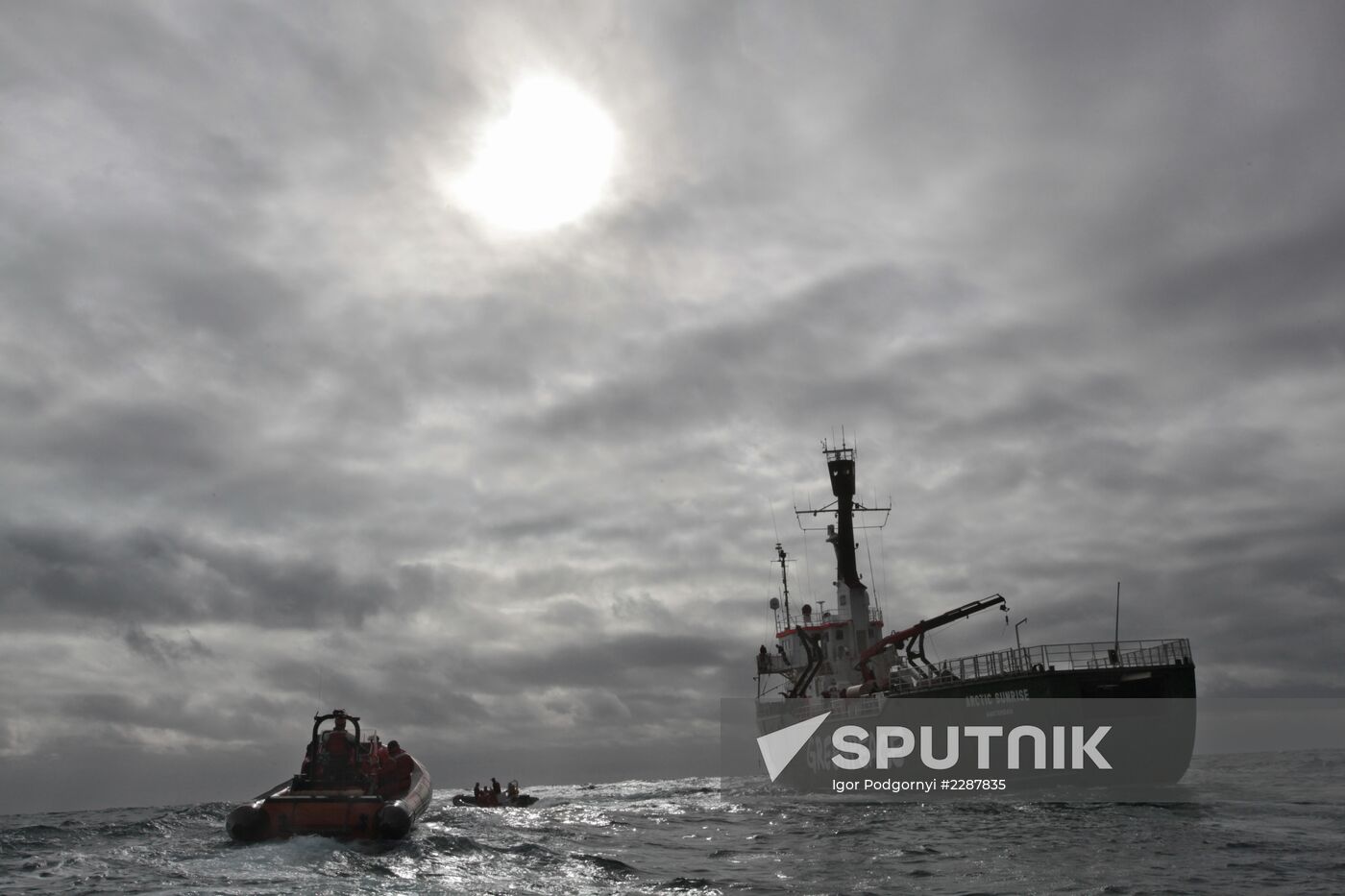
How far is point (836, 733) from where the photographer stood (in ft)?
161

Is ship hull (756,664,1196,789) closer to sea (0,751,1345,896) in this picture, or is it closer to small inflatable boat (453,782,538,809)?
sea (0,751,1345,896)

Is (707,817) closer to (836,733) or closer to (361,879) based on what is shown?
(836,733)

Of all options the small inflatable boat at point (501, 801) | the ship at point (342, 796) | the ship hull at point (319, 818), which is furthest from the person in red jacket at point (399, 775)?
the small inflatable boat at point (501, 801)

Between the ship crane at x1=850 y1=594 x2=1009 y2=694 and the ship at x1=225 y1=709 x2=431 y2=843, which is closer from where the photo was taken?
the ship at x1=225 y1=709 x2=431 y2=843

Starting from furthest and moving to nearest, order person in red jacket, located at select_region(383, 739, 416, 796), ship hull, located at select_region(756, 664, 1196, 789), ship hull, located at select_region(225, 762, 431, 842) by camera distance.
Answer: ship hull, located at select_region(756, 664, 1196, 789), person in red jacket, located at select_region(383, 739, 416, 796), ship hull, located at select_region(225, 762, 431, 842)

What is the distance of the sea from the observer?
70.9ft

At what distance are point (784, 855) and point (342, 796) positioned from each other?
12.5 m

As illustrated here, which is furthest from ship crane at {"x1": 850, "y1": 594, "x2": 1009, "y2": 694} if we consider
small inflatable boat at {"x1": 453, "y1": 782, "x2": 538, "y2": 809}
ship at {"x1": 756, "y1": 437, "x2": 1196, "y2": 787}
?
small inflatable boat at {"x1": 453, "y1": 782, "x2": 538, "y2": 809}

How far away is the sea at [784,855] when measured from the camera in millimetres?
21609

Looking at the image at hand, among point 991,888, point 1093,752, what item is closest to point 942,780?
point 1093,752

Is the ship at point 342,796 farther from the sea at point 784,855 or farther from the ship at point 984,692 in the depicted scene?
the ship at point 984,692

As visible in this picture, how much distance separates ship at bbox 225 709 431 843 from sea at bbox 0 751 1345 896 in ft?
1.73

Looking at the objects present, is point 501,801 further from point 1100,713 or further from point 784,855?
point 1100,713

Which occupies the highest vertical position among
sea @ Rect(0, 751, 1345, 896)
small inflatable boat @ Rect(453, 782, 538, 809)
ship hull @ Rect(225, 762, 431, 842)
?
ship hull @ Rect(225, 762, 431, 842)
